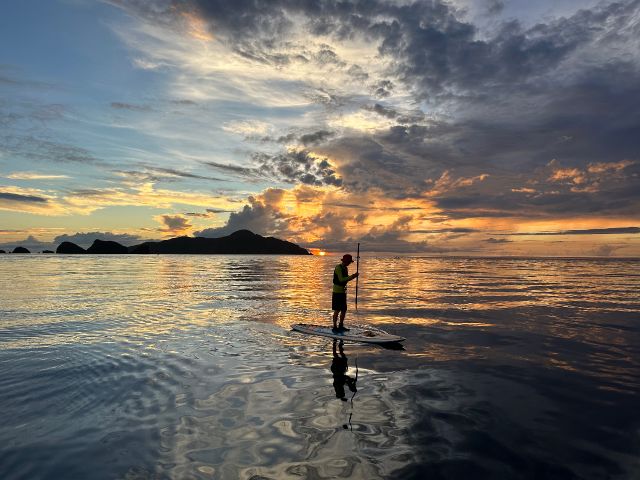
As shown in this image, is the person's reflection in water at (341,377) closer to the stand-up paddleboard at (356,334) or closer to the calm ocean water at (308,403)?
the calm ocean water at (308,403)

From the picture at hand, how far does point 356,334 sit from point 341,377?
5795 mm

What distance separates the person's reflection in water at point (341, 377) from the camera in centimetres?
1178

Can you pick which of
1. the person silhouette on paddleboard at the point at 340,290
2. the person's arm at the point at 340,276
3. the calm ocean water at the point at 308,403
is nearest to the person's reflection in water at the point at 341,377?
the calm ocean water at the point at 308,403

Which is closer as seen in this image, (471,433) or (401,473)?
(401,473)

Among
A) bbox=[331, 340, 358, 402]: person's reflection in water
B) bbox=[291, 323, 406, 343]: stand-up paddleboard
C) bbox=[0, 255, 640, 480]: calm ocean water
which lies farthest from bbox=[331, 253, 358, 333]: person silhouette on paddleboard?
bbox=[331, 340, 358, 402]: person's reflection in water

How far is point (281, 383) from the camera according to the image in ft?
40.5

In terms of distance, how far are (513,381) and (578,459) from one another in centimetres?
516

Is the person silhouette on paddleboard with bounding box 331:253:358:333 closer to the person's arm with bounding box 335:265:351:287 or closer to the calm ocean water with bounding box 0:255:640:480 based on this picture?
the person's arm with bounding box 335:265:351:287

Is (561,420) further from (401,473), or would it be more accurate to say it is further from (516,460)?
(401,473)

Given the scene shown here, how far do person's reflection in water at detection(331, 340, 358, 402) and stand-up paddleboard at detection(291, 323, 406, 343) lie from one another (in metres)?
1.65

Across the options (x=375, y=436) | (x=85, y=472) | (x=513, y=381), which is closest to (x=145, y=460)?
(x=85, y=472)

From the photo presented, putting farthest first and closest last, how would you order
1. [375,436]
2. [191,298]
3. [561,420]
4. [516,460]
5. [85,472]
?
1. [191,298]
2. [561,420]
3. [375,436]
4. [516,460]
5. [85,472]

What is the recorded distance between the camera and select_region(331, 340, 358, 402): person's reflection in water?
11.8m

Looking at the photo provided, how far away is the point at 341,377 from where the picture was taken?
1320 centimetres
